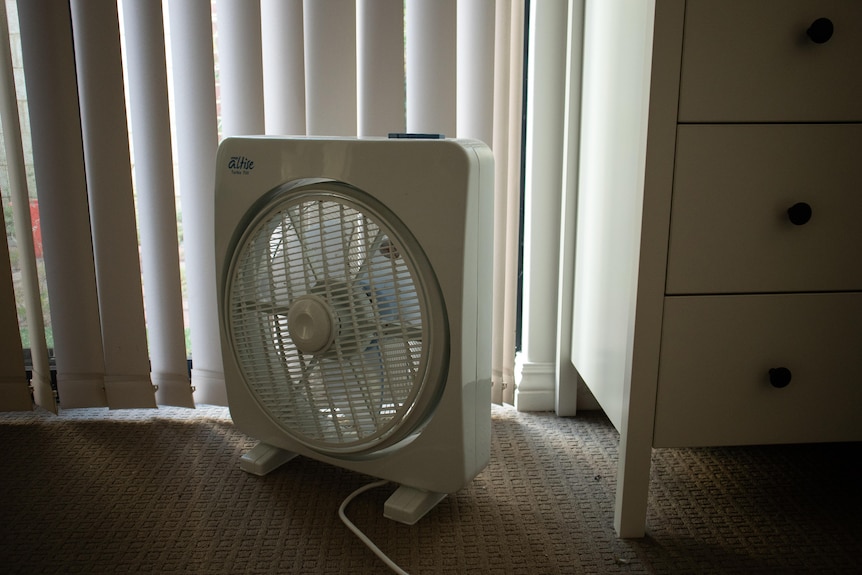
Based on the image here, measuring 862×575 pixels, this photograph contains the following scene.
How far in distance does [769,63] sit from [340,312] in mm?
578

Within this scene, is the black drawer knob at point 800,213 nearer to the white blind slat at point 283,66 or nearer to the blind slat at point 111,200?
the white blind slat at point 283,66

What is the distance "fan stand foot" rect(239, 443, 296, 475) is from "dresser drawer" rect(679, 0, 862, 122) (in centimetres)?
76

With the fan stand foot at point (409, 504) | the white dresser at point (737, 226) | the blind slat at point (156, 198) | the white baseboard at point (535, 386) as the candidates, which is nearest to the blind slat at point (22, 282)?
the blind slat at point (156, 198)

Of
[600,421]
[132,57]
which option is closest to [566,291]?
[600,421]

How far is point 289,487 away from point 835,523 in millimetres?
755

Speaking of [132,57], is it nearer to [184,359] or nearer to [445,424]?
[184,359]

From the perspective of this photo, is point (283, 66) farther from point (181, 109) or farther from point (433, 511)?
point (433, 511)

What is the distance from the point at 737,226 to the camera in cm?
87

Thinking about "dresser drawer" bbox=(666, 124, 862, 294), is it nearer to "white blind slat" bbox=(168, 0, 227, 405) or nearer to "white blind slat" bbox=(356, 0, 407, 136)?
"white blind slat" bbox=(356, 0, 407, 136)

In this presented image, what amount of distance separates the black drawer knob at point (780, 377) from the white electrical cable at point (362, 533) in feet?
1.63

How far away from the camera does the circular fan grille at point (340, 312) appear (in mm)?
940

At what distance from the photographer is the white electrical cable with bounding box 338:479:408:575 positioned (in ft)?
2.99

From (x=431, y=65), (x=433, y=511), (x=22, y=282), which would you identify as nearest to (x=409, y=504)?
(x=433, y=511)

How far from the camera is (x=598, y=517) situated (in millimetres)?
1036
